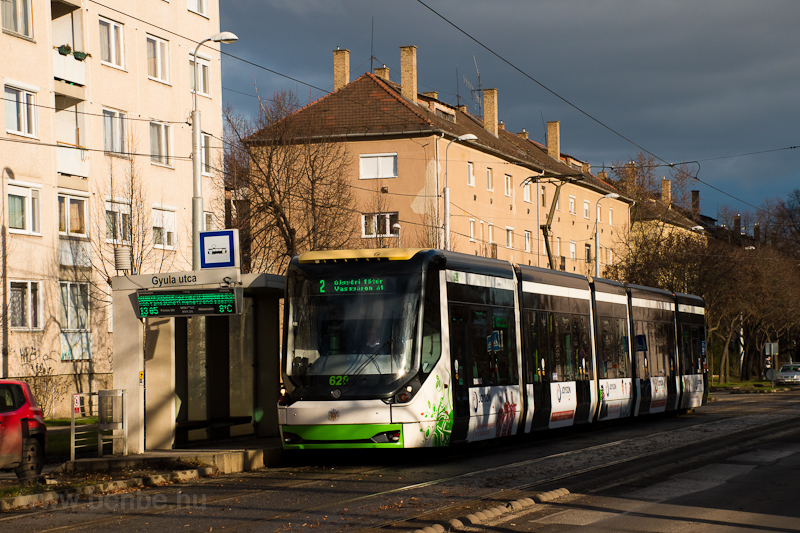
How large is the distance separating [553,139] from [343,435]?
61.3m

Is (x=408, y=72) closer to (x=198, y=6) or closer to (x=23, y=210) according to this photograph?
(x=198, y=6)

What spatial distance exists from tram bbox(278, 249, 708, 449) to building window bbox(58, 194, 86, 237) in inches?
755

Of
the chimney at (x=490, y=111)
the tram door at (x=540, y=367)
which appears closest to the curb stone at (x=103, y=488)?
the tram door at (x=540, y=367)

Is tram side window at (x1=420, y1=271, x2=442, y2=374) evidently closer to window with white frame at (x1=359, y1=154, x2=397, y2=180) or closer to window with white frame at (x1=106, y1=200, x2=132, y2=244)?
window with white frame at (x1=106, y1=200, x2=132, y2=244)

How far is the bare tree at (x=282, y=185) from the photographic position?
123 feet

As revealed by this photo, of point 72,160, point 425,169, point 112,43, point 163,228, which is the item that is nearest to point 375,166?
point 425,169

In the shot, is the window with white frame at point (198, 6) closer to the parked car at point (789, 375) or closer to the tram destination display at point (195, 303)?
the tram destination display at point (195, 303)

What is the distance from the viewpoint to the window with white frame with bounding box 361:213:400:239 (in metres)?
49.7

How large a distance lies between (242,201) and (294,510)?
93.3ft

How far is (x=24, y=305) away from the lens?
32500 mm

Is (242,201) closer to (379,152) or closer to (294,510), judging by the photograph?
(379,152)

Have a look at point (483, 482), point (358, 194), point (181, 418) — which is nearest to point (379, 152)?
point (358, 194)

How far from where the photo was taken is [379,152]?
170 ft

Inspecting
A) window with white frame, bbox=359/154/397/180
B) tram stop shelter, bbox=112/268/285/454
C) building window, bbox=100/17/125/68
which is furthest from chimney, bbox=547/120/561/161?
tram stop shelter, bbox=112/268/285/454
